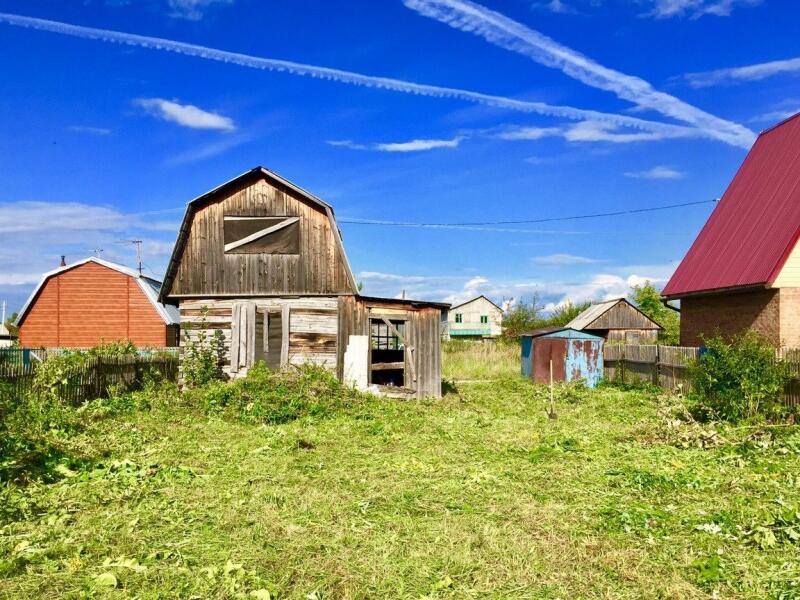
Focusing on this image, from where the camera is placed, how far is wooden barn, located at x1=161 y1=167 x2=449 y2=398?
17609 mm

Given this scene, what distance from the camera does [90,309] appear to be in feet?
103

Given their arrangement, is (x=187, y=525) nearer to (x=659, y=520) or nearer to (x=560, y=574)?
(x=560, y=574)

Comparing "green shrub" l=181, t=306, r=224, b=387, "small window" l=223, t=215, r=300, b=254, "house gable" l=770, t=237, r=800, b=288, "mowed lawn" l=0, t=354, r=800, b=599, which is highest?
"small window" l=223, t=215, r=300, b=254

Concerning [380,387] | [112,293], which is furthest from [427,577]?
[112,293]

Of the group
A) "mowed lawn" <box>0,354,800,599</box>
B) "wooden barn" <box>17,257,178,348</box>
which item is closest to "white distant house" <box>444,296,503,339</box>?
"wooden barn" <box>17,257,178,348</box>

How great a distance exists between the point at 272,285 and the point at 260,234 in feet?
4.81

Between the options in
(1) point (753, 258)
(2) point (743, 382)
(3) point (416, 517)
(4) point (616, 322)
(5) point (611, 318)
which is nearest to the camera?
(3) point (416, 517)

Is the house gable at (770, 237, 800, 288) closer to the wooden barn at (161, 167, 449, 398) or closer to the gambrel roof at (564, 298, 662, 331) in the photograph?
the wooden barn at (161, 167, 449, 398)

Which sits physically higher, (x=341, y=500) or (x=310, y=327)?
(x=310, y=327)

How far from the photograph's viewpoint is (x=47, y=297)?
31359 mm

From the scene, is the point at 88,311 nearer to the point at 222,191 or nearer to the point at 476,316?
the point at 222,191

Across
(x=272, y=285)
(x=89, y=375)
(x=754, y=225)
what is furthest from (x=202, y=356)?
(x=754, y=225)

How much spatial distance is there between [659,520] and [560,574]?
185 centimetres

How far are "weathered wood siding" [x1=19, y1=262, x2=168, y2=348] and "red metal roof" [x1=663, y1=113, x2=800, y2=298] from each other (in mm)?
24239
